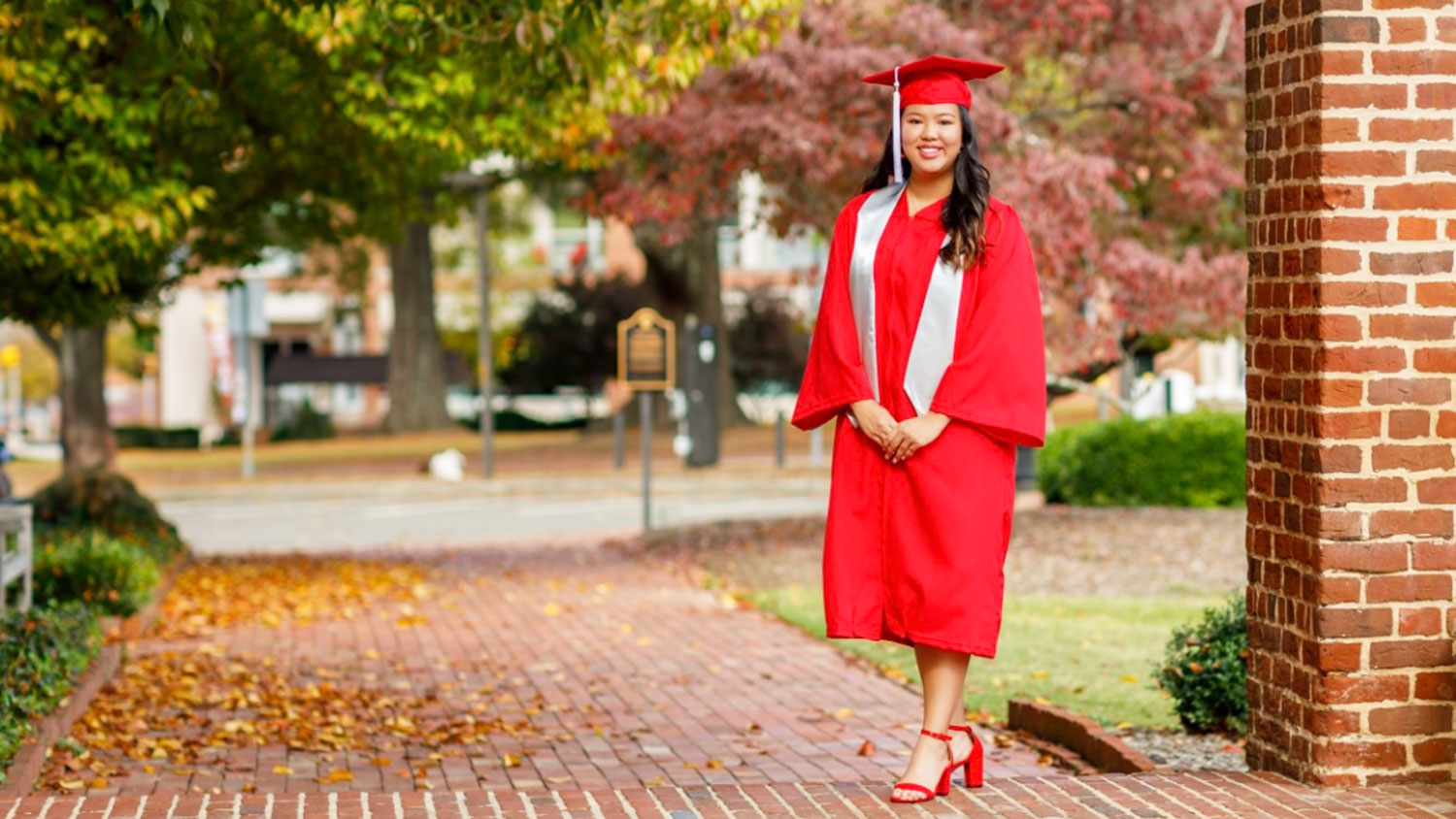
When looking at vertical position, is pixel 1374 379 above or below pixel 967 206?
below

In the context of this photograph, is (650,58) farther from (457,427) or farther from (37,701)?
(457,427)

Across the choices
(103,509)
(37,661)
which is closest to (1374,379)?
(37,661)

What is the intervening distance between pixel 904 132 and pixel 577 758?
3041mm

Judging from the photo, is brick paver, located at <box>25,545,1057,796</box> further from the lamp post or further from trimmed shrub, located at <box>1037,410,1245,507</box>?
the lamp post

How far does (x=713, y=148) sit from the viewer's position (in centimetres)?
1524

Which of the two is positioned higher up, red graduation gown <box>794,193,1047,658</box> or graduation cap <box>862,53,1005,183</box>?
graduation cap <box>862,53,1005,183</box>

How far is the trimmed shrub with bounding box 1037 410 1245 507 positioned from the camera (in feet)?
57.2

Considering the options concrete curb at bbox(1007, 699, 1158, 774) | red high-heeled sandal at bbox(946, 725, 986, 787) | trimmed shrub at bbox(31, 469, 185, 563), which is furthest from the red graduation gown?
trimmed shrub at bbox(31, 469, 185, 563)

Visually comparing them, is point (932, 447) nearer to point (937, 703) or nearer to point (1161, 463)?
point (937, 703)

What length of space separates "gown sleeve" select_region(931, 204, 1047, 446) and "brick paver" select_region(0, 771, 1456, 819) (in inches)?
38.4

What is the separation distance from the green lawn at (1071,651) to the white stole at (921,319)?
2.80m

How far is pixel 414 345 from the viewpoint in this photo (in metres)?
43.0

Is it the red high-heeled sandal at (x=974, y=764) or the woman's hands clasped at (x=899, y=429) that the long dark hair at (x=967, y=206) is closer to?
the woman's hands clasped at (x=899, y=429)

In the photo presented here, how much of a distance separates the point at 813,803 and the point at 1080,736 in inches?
84.4
